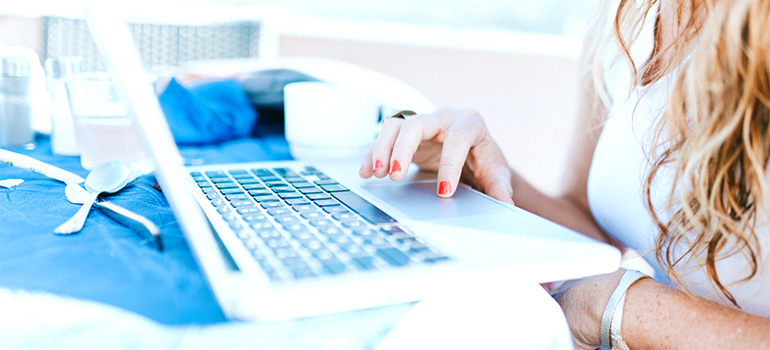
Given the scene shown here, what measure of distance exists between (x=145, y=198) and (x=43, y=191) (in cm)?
11

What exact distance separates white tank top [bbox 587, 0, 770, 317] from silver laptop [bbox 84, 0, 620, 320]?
6.8 inches

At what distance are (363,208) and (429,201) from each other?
8cm

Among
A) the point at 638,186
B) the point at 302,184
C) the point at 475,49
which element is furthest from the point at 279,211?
the point at 475,49

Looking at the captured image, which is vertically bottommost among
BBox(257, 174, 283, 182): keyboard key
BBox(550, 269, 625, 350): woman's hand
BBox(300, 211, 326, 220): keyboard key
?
BBox(550, 269, 625, 350): woman's hand

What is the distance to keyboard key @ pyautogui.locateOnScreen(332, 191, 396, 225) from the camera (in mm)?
478

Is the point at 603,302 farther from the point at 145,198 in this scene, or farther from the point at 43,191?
the point at 43,191

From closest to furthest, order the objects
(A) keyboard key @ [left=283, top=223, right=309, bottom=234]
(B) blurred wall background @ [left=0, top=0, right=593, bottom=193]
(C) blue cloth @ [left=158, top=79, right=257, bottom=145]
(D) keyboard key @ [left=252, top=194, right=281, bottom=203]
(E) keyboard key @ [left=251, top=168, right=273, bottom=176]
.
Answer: (A) keyboard key @ [left=283, top=223, right=309, bottom=234], (D) keyboard key @ [left=252, top=194, right=281, bottom=203], (E) keyboard key @ [left=251, top=168, right=273, bottom=176], (C) blue cloth @ [left=158, top=79, right=257, bottom=145], (B) blurred wall background @ [left=0, top=0, right=593, bottom=193]

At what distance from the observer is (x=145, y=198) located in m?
0.56

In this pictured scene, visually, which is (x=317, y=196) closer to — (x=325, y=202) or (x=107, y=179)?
(x=325, y=202)

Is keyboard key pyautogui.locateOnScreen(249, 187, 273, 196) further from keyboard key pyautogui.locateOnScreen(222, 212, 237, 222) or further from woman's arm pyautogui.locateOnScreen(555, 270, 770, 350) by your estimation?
woman's arm pyautogui.locateOnScreen(555, 270, 770, 350)

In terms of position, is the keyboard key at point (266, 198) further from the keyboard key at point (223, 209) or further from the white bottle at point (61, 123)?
the white bottle at point (61, 123)

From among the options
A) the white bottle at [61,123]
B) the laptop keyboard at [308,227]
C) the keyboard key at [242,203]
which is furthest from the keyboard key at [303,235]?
the white bottle at [61,123]

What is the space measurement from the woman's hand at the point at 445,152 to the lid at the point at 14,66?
0.46 metres

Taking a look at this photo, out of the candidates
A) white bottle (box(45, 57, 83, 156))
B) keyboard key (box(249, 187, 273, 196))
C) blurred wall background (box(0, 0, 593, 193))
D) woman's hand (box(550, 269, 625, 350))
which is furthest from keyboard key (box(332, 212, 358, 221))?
blurred wall background (box(0, 0, 593, 193))
